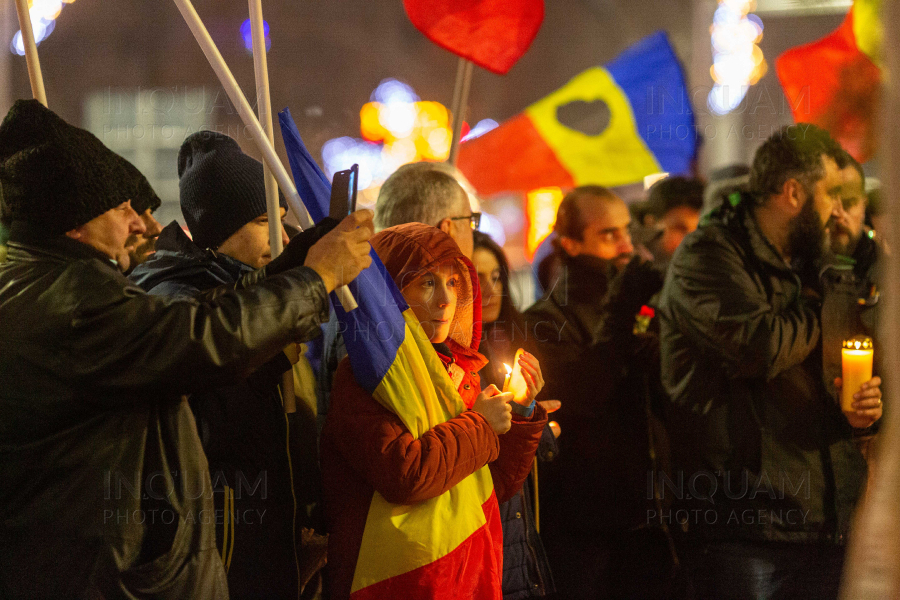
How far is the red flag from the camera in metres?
3.09

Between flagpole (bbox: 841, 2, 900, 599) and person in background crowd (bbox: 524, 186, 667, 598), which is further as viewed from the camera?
person in background crowd (bbox: 524, 186, 667, 598)

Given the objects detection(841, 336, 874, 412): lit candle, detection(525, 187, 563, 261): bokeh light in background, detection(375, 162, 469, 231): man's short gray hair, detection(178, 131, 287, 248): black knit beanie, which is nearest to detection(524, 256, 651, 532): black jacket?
detection(375, 162, 469, 231): man's short gray hair

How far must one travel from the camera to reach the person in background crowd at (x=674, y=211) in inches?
193

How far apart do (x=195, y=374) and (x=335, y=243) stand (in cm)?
42

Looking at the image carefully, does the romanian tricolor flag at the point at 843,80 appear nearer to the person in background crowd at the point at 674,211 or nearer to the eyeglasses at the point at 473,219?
the person in background crowd at the point at 674,211

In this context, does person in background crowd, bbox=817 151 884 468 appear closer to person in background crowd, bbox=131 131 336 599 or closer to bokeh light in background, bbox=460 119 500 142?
person in background crowd, bbox=131 131 336 599

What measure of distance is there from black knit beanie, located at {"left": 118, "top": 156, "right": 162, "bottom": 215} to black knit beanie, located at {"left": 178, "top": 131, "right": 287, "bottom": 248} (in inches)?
14.5

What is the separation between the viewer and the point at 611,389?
324cm

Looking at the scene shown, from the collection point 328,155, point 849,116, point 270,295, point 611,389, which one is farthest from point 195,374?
point 328,155

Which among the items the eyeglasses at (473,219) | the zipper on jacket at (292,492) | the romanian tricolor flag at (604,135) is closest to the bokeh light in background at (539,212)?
the romanian tricolor flag at (604,135)

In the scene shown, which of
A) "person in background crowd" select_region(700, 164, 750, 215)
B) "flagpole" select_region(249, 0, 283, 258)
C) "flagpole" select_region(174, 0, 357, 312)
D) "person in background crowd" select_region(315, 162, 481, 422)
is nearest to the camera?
"flagpole" select_region(174, 0, 357, 312)

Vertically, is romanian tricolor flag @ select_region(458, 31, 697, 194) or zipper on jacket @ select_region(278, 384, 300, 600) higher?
romanian tricolor flag @ select_region(458, 31, 697, 194)

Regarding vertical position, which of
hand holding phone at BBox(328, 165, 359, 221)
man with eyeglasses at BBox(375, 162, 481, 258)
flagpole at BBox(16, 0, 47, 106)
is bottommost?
man with eyeglasses at BBox(375, 162, 481, 258)

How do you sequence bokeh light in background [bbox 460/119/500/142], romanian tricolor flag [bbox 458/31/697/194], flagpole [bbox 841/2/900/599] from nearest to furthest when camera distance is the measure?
flagpole [bbox 841/2/900/599]
romanian tricolor flag [bbox 458/31/697/194]
bokeh light in background [bbox 460/119/500/142]
